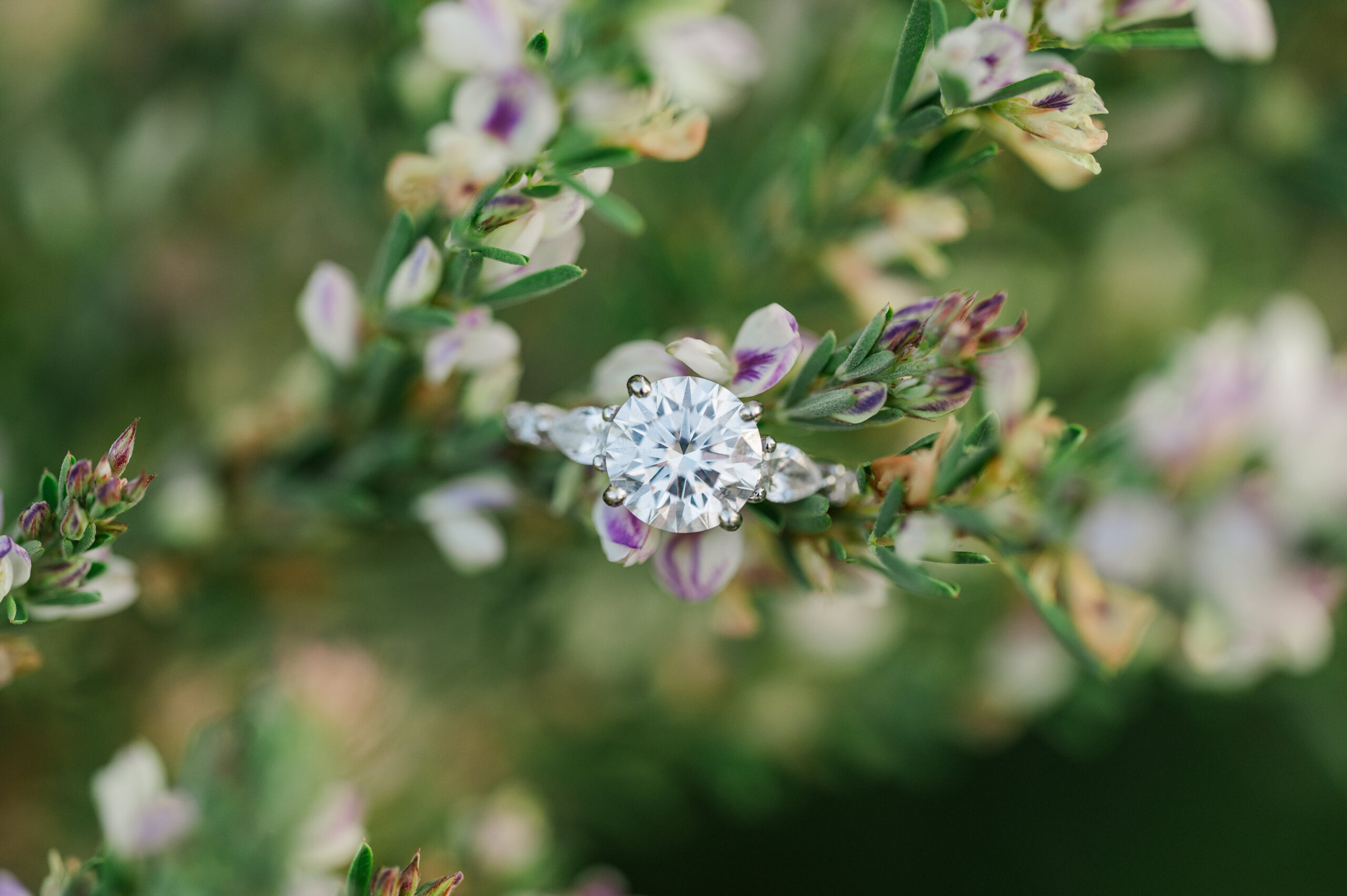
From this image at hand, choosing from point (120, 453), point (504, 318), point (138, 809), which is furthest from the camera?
point (504, 318)

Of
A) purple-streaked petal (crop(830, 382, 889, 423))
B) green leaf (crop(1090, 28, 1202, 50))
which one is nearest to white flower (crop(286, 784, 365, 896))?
purple-streaked petal (crop(830, 382, 889, 423))

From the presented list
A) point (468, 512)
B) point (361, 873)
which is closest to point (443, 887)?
point (361, 873)

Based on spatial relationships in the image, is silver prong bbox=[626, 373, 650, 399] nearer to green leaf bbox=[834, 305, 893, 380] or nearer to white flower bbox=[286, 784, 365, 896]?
green leaf bbox=[834, 305, 893, 380]

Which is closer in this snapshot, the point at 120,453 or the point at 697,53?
the point at 120,453

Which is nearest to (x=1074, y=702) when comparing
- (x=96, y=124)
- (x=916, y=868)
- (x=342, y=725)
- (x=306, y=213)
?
(x=916, y=868)

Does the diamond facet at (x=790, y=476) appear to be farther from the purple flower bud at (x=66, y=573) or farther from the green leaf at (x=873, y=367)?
the purple flower bud at (x=66, y=573)

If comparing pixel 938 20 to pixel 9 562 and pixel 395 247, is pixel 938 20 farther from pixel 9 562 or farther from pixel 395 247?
pixel 9 562

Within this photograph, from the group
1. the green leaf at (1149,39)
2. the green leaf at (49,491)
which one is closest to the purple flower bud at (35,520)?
the green leaf at (49,491)
